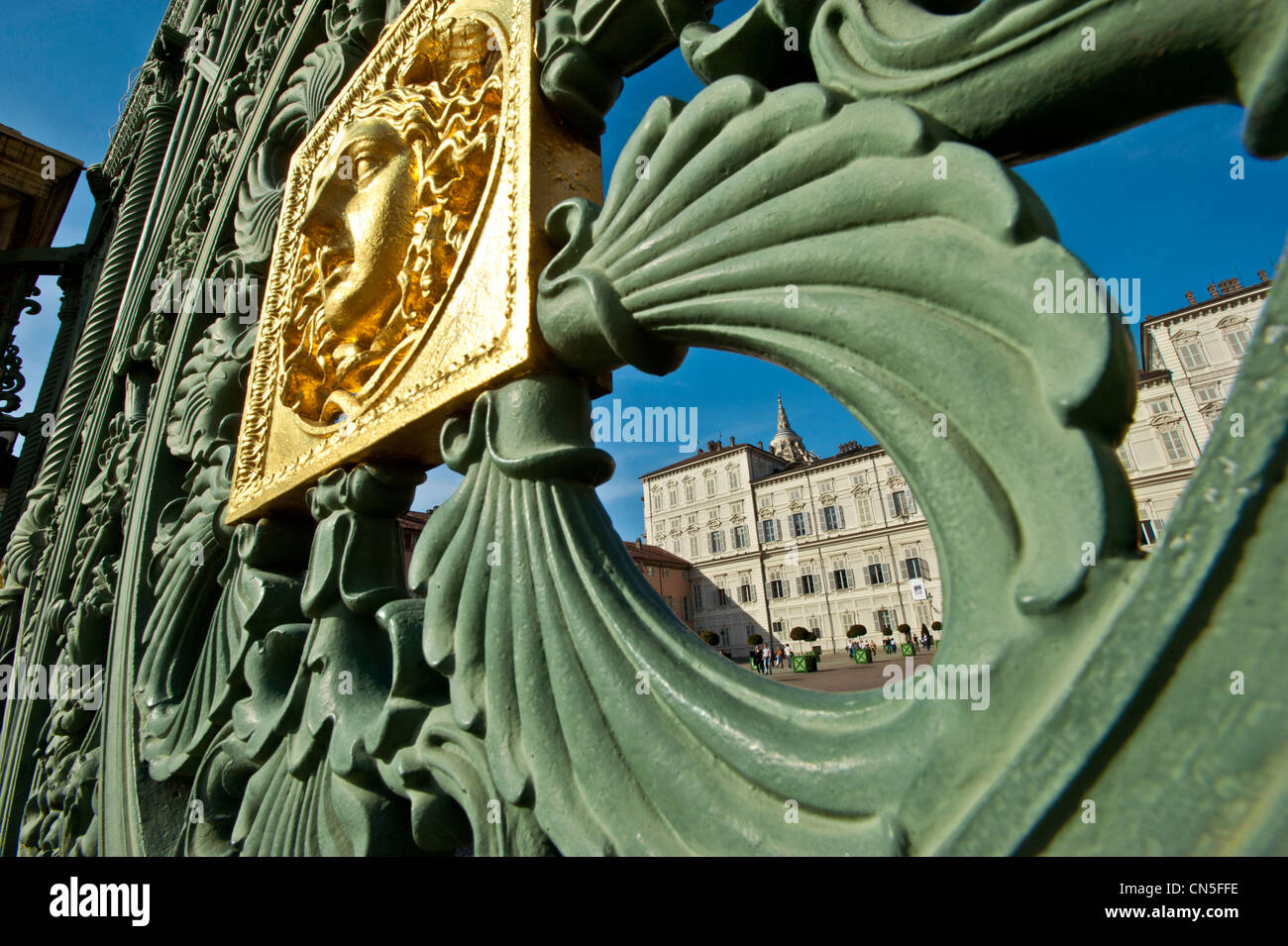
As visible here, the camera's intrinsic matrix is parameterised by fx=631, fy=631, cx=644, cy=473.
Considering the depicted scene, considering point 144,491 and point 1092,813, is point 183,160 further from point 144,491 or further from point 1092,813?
point 1092,813

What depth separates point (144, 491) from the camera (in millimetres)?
1530

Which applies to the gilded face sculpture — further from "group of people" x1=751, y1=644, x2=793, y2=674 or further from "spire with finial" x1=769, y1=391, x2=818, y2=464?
"spire with finial" x1=769, y1=391, x2=818, y2=464

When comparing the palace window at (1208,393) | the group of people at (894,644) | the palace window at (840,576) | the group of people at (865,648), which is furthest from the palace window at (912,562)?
the palace window at (1208,393)

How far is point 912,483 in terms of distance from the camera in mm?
372

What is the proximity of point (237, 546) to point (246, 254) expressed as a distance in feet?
2.49

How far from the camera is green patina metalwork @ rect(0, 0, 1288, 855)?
26 cm

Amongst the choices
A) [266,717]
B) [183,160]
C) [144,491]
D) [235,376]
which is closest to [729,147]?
[266,717]

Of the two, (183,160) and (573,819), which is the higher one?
(183,160)

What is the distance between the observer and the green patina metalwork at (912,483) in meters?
0.26

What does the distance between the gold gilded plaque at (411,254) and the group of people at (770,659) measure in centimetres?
1532

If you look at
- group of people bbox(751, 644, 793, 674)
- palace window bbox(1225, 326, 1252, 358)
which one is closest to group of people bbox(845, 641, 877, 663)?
group of people bbox(751, 644, 793, 674)

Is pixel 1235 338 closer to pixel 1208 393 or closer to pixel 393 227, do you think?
pixel 1208 393

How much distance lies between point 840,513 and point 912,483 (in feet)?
74.6

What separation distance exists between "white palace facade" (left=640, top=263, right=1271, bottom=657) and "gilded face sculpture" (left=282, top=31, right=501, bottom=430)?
1891 centimetres
